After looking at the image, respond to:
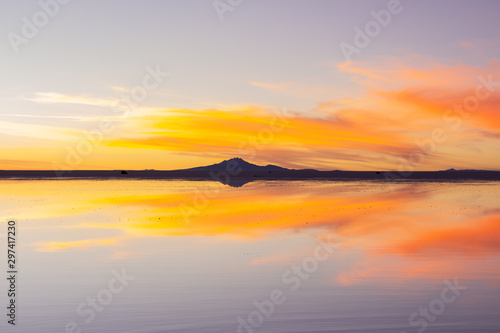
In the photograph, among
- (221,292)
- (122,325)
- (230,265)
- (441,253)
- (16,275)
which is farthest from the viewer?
(441,253)

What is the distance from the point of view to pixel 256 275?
1734cm

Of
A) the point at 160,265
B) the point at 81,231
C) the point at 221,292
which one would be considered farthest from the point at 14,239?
the point at 221,292

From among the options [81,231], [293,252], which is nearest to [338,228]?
[293,252]

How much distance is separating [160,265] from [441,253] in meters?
10.9

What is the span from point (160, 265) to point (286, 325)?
25.0 feet

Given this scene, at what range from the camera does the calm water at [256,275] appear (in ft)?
41.3

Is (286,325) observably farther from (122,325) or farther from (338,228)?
(338,228)

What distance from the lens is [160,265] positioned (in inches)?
741

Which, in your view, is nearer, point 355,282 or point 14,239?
point 355,282

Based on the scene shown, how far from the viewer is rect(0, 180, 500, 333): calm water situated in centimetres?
1260

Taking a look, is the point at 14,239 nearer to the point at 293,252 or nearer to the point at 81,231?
the point at 81,231

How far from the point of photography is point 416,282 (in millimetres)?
16188

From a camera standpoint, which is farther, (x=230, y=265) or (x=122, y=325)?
(x=230, y=265)

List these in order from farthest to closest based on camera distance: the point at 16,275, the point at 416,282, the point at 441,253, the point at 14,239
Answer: the point at 14,239 → the point at 441,253 → the point at 16,275 → the point at 416,282
